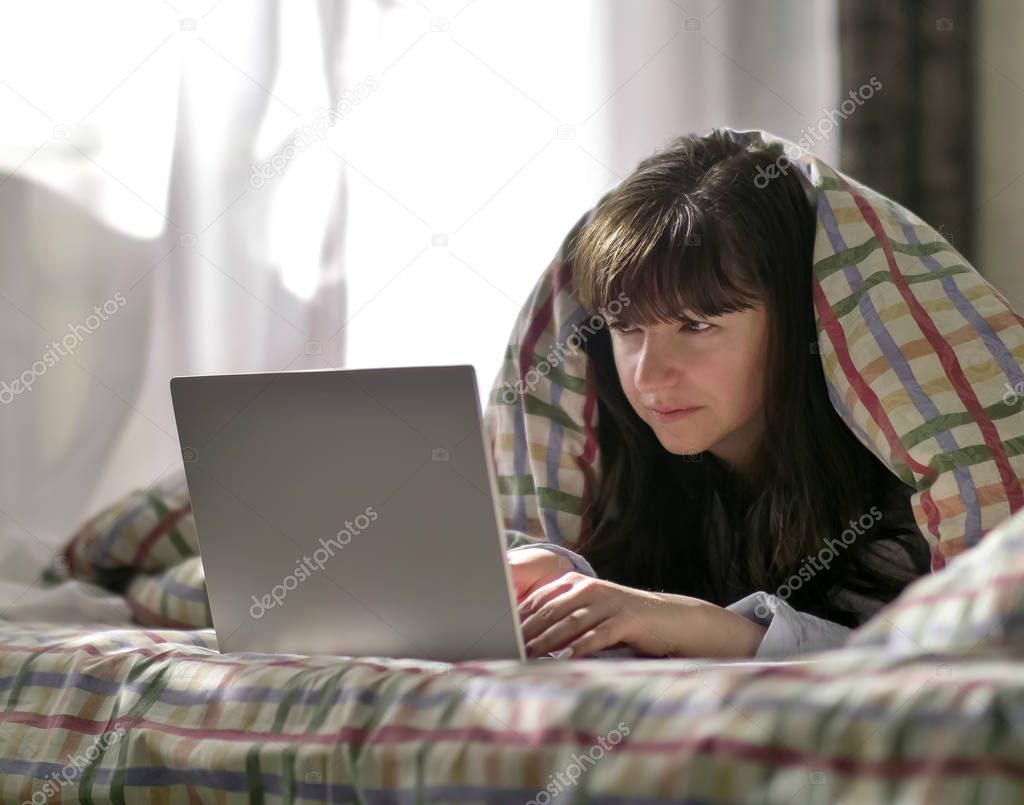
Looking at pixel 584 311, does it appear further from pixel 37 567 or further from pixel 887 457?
pixel 37 567

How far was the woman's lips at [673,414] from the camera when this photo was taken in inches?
44.6

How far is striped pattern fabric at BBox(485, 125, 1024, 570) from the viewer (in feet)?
3.32

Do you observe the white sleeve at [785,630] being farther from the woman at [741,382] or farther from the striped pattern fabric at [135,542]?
the striped pattern fabric at [135,542]

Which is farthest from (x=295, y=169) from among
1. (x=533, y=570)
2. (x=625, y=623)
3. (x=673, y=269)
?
(x=625, y=623)

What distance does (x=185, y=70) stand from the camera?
184cm

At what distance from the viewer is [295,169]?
1.91 m

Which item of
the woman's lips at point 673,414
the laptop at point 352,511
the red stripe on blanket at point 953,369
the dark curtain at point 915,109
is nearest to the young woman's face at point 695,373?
the woman's lips at point 673,414

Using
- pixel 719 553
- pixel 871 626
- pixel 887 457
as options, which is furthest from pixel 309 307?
pixel 871 626

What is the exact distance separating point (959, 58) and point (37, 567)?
1.72 metres

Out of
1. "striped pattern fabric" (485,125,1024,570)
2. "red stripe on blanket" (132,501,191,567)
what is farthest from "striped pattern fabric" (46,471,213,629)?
"striped pattern fabric" (485,125,1024,570)

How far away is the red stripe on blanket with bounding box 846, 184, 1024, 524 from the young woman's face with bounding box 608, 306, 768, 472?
13 centimetres

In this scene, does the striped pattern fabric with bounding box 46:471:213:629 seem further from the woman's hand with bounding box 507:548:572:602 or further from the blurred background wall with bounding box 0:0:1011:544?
the woman's hand with bounding box 507:548:572:602

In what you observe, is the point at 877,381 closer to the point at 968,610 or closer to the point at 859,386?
the point at 859,386

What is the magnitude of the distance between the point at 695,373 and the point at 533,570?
252mm
